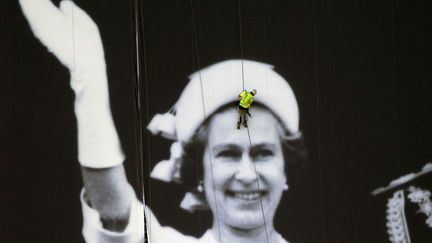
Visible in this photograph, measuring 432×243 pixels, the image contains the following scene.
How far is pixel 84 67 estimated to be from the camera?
Result: 15.3 ft

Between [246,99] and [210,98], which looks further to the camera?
[210,98]

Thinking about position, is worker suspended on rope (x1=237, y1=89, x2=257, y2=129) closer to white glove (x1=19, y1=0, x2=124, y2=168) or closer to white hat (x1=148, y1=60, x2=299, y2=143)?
white hat (x1=148, y1=60, x2=299, y2=143)

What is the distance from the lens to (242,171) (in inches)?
183

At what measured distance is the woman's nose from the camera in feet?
15.3

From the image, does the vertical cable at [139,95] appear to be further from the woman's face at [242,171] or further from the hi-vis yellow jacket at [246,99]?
the hi-vis yellow jacket at [246,99]

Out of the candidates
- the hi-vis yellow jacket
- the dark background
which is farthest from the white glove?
the hi-vis yellow jacket

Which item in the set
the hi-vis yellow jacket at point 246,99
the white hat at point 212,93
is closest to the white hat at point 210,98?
the white hat at point 212,93

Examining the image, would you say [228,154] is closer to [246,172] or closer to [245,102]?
[246,172]

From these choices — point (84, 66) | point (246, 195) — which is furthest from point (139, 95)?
point (246, 195)

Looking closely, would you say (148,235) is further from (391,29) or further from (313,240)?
(391,29)

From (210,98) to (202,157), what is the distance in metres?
0.47

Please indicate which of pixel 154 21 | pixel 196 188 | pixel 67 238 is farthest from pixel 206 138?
pixel 67 238

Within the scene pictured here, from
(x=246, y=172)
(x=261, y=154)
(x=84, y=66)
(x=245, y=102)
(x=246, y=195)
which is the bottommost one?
(x=246, y=195)

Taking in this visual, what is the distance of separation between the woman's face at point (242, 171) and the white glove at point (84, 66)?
76 centimetres
